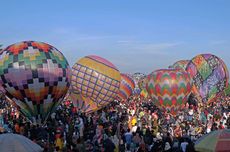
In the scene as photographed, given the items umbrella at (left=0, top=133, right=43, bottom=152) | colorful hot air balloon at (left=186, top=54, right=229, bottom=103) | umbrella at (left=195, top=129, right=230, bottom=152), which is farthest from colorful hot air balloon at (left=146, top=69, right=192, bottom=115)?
umbrella at (left=0, top=133, right=43, bottom=152)

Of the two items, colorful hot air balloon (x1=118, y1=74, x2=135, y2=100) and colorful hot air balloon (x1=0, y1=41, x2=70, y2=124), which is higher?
colorful hot air balloon (x1=0, y1=41, x2=70, y2=124)

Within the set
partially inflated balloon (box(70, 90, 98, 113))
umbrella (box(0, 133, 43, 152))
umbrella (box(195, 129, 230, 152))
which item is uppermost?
umbrella (box(0, 133, 43, 152))

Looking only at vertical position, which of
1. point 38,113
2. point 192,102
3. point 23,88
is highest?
point 23,88

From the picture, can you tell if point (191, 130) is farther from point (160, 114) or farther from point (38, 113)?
point (160, 114)

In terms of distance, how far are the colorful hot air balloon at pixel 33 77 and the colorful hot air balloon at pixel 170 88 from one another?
7107mm

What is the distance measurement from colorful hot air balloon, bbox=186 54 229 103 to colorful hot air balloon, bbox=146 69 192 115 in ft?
14.4

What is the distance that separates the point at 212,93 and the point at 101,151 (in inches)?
631

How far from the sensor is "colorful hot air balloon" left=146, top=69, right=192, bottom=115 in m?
20.5

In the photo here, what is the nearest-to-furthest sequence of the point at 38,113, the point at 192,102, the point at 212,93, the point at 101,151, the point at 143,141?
the point at 101,151
the point at 143,141
the point at 38,113
the point at 212,93
the point at 192,102

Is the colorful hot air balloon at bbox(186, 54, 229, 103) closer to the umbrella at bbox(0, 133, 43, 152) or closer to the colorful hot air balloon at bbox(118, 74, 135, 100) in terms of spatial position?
the colorful hot air balloon at bbox(118, 74, 135, 100)

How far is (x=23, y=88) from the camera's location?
1409 cm

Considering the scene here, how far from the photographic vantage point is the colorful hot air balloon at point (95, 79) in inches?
731

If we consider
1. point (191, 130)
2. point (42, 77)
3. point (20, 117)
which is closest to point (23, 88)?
point (42, 77)

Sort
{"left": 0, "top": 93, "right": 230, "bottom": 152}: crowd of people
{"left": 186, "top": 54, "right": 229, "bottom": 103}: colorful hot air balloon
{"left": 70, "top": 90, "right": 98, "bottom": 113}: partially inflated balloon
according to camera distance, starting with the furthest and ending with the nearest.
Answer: {"left": 186, "top": 54, "right": 229, "bottom": 103}: colorful hot air balloon
{"left": 70, "top": 90, "right": 98, "bottom": 113}: partially inflated balloon
{"left": 0, "top": 93, "right": 230, "bottom": 152}: crowd of people
